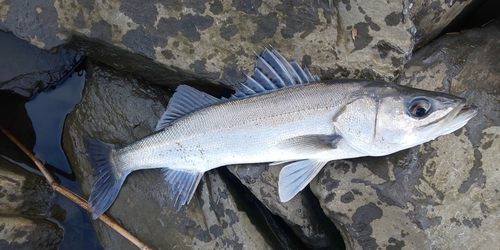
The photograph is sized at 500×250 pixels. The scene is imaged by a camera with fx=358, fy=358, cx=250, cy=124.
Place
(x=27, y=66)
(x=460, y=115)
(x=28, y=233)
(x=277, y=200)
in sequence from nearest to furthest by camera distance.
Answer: (x=460, y=115)
(x=277, y=200)
(x=28, y=233)
(x=27, y=66)

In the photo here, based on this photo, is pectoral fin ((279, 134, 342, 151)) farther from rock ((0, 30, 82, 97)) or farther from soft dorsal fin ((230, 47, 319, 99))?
rock ((0, 30, 82, 97))

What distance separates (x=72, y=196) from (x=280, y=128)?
→ 2.57 m

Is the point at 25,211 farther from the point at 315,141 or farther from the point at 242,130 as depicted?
the point at 315,141

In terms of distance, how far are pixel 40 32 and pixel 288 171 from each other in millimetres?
2824

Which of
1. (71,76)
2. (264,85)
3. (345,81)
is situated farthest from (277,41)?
(71,76)

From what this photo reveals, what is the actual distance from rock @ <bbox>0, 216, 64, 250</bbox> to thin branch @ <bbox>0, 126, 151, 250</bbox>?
41 cm

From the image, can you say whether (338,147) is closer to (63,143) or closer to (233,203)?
(233,203)

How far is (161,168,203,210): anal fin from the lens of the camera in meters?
3.78

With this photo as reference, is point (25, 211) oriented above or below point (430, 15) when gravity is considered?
below

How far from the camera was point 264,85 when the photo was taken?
11.3 feet

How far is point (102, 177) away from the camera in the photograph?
3.83m

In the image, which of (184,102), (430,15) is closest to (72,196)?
(184,102)

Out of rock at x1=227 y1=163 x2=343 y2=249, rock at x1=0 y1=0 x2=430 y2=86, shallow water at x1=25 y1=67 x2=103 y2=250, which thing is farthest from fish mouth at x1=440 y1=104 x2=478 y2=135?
shallow water at x1=25 y1=67 x2=103 y2=250

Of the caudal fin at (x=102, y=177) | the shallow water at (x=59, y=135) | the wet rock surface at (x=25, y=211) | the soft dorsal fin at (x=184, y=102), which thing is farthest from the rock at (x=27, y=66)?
the soft dorsal fin at (x=184, y=102)
